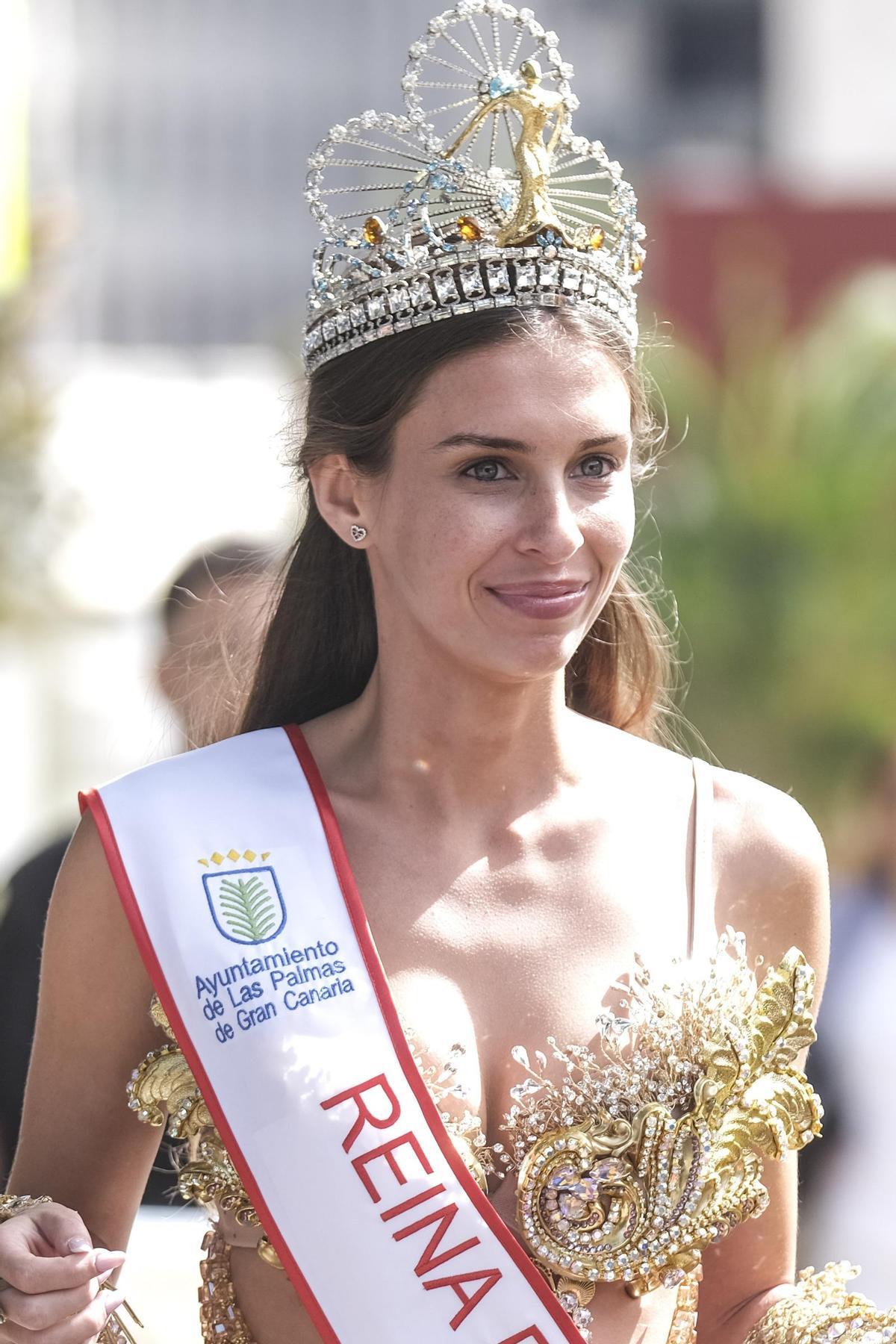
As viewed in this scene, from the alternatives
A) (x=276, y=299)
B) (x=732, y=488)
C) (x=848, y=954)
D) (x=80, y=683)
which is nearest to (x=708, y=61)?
(x=276, y=299)

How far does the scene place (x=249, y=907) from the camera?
2.15m

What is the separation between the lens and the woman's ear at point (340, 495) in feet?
7.14

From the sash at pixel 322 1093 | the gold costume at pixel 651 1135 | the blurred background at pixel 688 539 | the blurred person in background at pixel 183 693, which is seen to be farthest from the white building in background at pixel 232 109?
the gold costume at pixel 651 1135

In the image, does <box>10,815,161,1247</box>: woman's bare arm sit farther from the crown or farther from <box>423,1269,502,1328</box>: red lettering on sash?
the crown

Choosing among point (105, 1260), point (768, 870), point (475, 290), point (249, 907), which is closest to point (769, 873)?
point (768, 870)

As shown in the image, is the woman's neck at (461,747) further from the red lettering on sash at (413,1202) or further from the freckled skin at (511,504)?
the red lettering on sash at (413,1202)

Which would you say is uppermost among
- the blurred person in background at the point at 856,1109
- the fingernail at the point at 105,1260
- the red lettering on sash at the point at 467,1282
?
the fingernail at the point at 105,1260

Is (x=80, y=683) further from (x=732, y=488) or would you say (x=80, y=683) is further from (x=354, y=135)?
(x=354, y=135)

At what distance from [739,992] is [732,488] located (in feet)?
25.1

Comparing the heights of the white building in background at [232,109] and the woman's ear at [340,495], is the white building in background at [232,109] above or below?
above

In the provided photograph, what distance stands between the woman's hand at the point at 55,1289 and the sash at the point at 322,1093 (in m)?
0.19

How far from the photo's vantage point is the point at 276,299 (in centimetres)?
4781

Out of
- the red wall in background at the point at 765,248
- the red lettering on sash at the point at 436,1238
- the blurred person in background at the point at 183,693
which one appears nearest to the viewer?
the red lettering on sash at the point at 436,1238

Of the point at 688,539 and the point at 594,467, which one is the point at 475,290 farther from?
the point at 688,539
